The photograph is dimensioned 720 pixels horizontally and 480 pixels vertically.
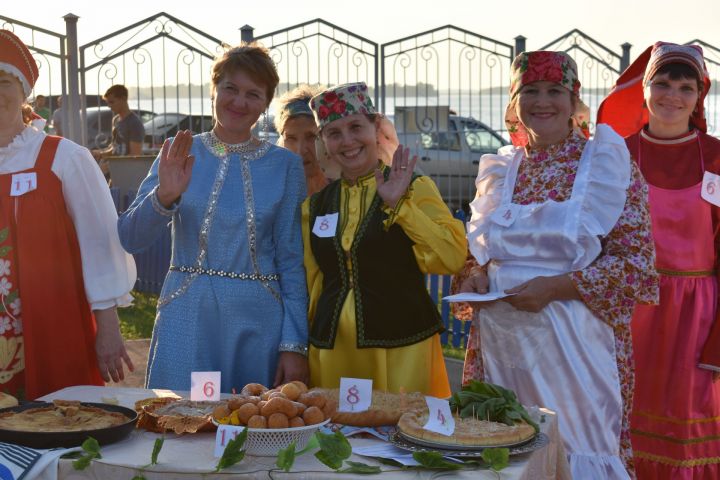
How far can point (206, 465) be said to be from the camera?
7.54 ft

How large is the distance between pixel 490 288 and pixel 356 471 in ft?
4.24

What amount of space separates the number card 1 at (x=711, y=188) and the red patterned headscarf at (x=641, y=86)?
0.28m

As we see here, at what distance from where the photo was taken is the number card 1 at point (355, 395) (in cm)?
263

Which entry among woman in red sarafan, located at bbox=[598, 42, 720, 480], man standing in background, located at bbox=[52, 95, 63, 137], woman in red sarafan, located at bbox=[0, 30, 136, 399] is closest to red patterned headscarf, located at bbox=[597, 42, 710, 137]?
woman in red sarafan, located at bbox=[598, 42, 720, 480]

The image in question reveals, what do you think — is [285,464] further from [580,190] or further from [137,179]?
[137,179]

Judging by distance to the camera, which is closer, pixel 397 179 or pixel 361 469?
pixel 361 469

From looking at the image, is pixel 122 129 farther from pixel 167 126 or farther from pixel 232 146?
pixel 232 146

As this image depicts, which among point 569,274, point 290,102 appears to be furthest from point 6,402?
point 569,274

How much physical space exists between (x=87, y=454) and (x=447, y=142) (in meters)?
10.1

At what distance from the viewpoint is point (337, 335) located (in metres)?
3.24

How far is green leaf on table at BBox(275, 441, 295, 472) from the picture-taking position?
222 cm

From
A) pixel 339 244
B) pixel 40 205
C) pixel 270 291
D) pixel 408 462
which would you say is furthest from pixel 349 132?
pixel 408 462

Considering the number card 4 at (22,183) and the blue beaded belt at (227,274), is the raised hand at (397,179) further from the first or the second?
the number card 4 at (22,183)

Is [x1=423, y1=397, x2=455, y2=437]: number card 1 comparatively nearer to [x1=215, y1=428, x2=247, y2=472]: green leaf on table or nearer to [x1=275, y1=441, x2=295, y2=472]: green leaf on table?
[x1=275, y1=441, x2=295, y2=472]: green leaf on table
